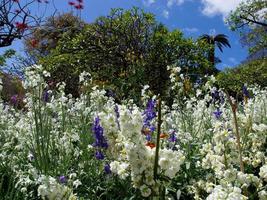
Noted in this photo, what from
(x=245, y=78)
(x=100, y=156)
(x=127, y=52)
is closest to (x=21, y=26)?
(x=127, y=52)

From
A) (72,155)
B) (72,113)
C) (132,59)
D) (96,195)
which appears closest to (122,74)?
(132,59)

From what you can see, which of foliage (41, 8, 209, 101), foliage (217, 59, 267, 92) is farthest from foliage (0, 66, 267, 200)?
foliage (217, 59, 267, 92)

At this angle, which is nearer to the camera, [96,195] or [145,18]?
[96,195]

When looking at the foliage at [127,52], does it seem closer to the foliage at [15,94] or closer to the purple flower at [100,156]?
the foliage at [15,94]

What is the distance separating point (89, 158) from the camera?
4582 millimetres

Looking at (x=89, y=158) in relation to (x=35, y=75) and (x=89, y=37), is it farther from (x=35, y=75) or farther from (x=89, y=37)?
(x=89, y=37)

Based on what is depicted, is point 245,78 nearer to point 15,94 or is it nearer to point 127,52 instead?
point 127,52

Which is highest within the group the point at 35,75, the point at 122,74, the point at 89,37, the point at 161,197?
the point at 89,37

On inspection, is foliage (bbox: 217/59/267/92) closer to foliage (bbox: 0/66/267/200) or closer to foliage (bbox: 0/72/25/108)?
foliage (bbox: 0/72/25/108)

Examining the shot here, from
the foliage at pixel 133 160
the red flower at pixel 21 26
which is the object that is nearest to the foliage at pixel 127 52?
the red flower at pixel 21 26

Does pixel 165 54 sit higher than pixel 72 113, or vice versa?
pixel 165 54

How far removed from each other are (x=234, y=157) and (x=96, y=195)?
1485 millimetres

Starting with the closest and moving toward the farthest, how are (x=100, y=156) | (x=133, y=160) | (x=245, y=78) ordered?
(x=133, y=160) < (x=100, y=156) < (x=245, y=78)

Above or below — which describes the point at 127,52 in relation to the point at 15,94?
above
